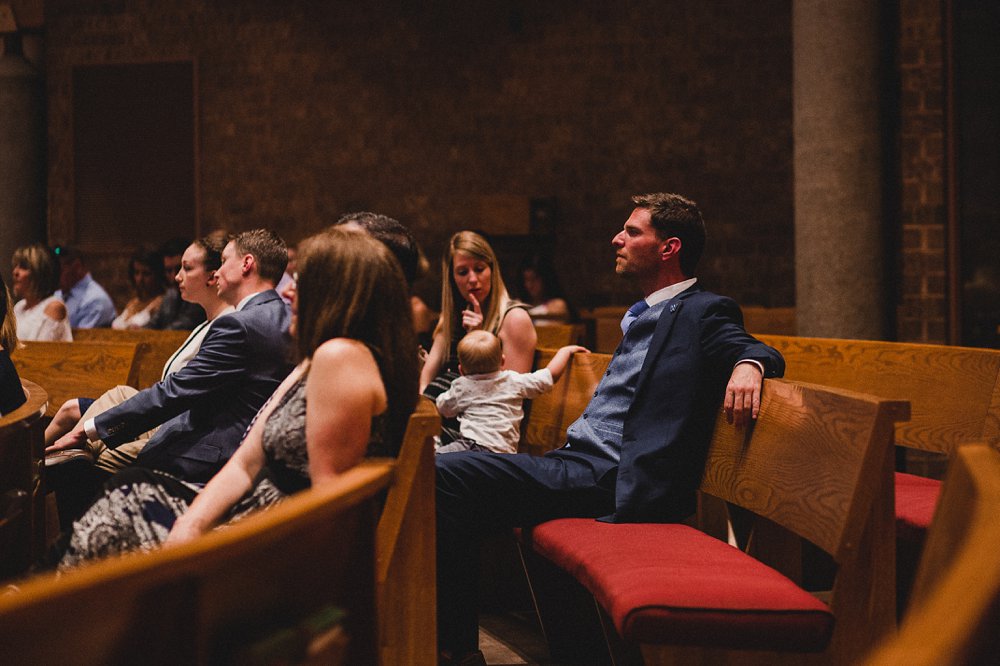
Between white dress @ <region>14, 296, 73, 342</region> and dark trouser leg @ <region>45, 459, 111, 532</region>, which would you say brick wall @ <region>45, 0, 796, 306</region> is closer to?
white dress @ <region>14, 296, 73, 342</region>

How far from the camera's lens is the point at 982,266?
5.98 m

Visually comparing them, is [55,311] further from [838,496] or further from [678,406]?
[838,496]

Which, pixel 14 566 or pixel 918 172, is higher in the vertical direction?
Answer: pixel 918 172

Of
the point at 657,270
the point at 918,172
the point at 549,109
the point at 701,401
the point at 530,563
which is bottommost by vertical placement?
the point at 530,563

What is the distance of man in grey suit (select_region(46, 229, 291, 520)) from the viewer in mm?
3178

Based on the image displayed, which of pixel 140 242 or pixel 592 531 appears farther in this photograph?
pixel 140 242

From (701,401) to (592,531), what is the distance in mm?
463

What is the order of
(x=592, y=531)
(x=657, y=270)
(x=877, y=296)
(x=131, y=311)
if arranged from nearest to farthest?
(x=592, y=531) < (x=657, y=270) < (x=877, y=296) < (x=131, y=311)

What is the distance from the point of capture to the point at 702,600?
199cm

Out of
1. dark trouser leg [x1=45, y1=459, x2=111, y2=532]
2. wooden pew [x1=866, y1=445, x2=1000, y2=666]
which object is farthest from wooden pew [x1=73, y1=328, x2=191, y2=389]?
wooden pew [x1=866, y1=445, x2=1000, y2=666]

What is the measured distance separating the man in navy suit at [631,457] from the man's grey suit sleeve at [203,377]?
0.73 metres

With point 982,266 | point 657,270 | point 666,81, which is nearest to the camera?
point 657,270

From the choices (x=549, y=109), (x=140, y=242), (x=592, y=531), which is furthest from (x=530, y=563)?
(x=140, y=242)

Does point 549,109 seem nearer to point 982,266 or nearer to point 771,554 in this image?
point 982,266
